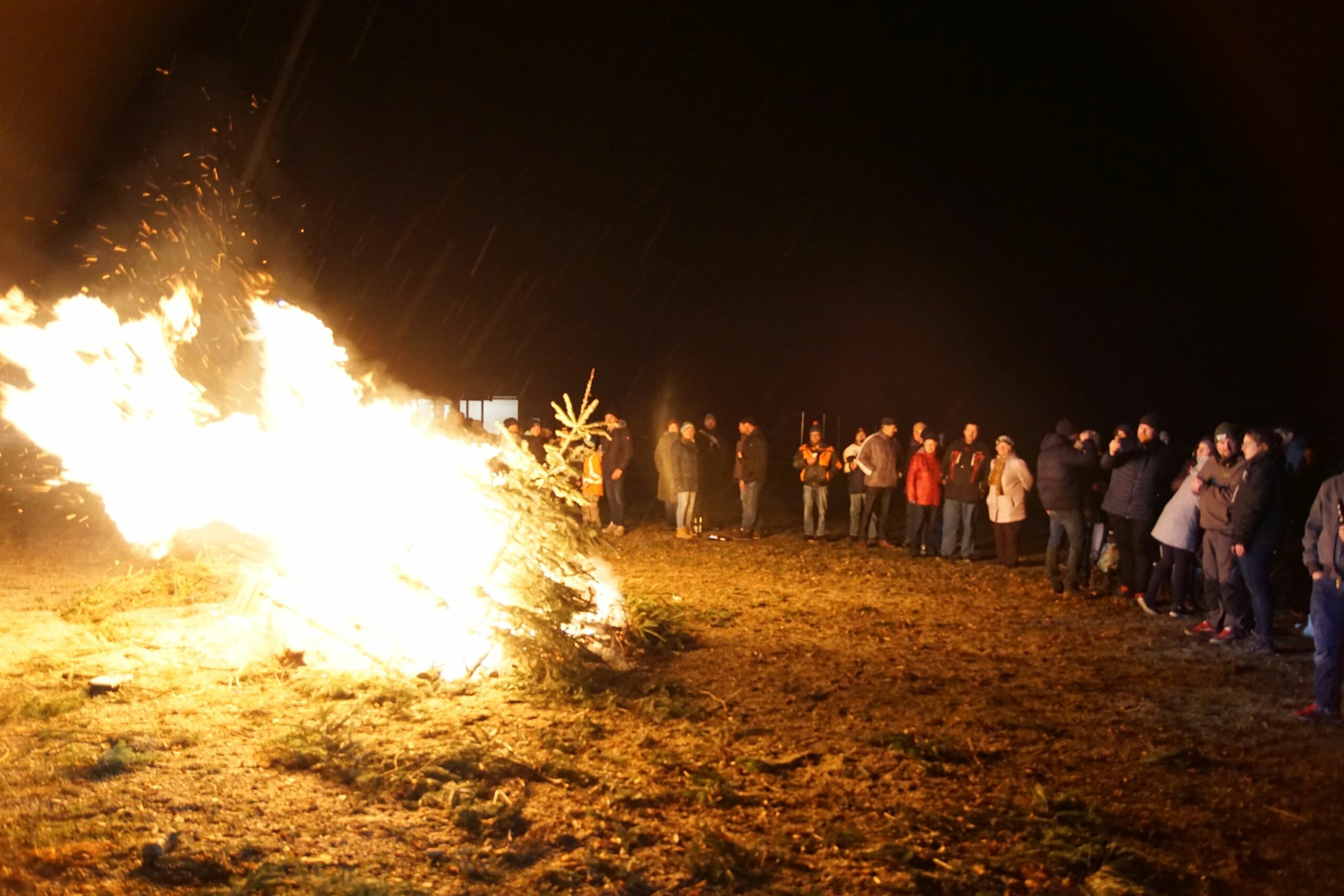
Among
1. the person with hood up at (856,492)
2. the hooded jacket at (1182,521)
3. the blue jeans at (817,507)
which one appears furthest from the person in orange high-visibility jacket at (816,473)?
the hooded jacket at (1182,521)

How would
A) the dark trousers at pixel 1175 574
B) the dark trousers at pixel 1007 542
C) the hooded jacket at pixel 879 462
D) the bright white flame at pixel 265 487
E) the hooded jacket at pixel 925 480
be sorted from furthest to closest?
the hooded jacket at pixel 879 462 → the hooded jacket at pixel 925 480 → the dark trousers at pixel 1007 542 → the dark trousers at pixel 1175 574 → the bright white flame at pixel 265 487

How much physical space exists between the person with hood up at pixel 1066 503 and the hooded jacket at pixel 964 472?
1614 mm

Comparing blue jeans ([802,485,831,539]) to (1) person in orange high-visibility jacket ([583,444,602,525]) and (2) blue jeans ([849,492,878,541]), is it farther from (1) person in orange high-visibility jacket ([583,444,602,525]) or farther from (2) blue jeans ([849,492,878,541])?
(1) person in orange high-visibility jacket ([583,444,602,525])

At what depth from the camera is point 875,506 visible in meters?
14.6

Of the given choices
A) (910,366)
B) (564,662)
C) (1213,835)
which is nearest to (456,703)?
(564,662)

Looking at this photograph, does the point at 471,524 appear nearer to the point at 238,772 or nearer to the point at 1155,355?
the point at 238,772

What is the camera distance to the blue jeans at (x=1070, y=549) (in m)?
10.8

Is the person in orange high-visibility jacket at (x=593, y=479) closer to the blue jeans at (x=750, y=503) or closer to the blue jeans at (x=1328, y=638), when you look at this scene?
the blue jeans at (x=750, y=503)

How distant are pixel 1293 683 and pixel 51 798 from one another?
329 inches

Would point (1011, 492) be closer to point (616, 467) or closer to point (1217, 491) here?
point (1217, 491)

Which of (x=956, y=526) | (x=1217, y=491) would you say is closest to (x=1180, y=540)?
(x=1217, y=491)

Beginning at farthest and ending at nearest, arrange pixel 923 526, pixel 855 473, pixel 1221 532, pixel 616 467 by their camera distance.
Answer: pixel 616 467, pixel 855 473, pixel 923 526, pixel 1221 532

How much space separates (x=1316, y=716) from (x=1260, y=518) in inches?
79.7

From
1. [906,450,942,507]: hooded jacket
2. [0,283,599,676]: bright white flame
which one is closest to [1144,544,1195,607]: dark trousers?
[906,450,942,507]: hooded jacket
